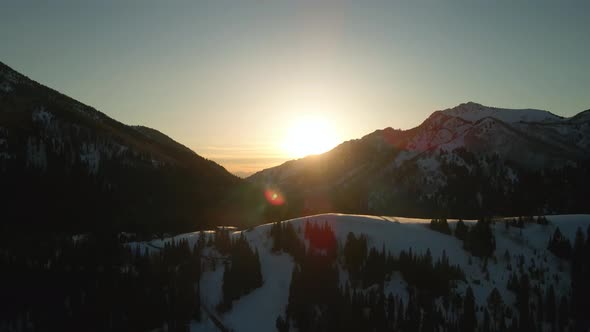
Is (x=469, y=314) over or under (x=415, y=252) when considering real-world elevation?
under

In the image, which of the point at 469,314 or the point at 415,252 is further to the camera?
the point at 415,252

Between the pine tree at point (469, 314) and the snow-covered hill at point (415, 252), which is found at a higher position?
the snow-covered hill at point (415, 252)

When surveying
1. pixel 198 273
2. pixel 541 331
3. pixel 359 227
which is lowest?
pixel 541 331

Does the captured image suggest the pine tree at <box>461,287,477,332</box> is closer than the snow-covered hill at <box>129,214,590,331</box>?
Yes

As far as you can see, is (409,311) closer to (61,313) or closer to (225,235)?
(225,235)

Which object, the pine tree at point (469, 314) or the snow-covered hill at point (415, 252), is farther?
the snow-covered hill at point (415, 252)

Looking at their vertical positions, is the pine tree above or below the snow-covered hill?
below

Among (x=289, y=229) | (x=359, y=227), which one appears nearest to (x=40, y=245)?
(x=289, y=229)

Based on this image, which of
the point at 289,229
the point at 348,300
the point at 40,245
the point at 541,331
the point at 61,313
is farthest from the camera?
the point at 40,245
